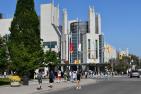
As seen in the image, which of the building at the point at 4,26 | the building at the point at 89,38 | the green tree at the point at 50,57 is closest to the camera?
→ the green tree at the point at 50,57

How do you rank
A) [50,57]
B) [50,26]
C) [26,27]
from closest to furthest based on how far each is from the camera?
[26,27] < [50,57] < [50,26]

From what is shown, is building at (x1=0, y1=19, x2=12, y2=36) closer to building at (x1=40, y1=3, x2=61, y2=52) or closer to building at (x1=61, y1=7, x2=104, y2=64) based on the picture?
building at (x1=40, y1=3, x2=61, y2=52)

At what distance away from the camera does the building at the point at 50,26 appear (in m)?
130

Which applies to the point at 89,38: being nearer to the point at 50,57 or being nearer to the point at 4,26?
the point at 4,26

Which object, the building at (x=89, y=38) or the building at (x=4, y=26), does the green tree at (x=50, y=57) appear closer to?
the building at (x=89, y=38)

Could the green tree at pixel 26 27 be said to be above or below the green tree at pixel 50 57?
above

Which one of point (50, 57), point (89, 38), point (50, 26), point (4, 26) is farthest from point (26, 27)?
point (89, 38)

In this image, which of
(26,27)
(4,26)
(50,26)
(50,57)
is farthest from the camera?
(4,26)

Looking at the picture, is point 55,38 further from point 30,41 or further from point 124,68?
point 30,41

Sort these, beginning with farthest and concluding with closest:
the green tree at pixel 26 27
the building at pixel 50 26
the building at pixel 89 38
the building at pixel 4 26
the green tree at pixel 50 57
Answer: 1. the building at pixel 89 38
2. the building at pixel 4 26
3. the building at pixel 50 26
4. the green tree at pixel 50 57
5. the green tree at pixel 26 27

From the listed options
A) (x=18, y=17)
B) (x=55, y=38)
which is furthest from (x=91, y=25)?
(x=18, y=17)

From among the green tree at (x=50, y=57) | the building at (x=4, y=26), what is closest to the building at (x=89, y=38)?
the building at (x=4, y=26)

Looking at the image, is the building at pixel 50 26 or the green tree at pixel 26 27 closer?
the green tree at pixel 26 27

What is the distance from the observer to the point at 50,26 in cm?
13288
